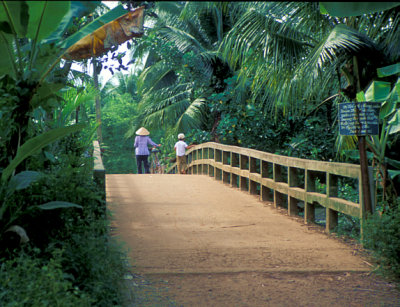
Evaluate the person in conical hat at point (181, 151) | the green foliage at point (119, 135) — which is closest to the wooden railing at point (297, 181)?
the person in conical hat at point (181, 151)

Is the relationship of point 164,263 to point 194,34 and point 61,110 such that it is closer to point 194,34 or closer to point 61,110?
point 61,110

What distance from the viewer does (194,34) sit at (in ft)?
71.1

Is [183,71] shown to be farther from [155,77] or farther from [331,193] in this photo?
[331,193]

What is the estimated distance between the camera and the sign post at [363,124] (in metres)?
6.04

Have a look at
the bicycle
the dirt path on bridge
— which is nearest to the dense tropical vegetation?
the dirt path on bridge

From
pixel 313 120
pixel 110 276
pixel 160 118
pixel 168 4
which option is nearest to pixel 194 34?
pixel 160 118

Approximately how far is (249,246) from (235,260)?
630 millimetres

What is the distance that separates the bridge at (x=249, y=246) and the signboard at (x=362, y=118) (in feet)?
1.46

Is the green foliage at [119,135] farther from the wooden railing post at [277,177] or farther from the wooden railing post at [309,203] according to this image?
the wooden railing post at [309,203]

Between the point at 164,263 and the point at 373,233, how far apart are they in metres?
2.14

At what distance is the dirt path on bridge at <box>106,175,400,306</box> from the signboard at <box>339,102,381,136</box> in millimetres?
1411

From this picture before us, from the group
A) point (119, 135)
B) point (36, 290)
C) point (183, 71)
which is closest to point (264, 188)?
point (36, 290)

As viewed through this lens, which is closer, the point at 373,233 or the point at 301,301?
the point at 301,301

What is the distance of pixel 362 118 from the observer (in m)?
6.15
